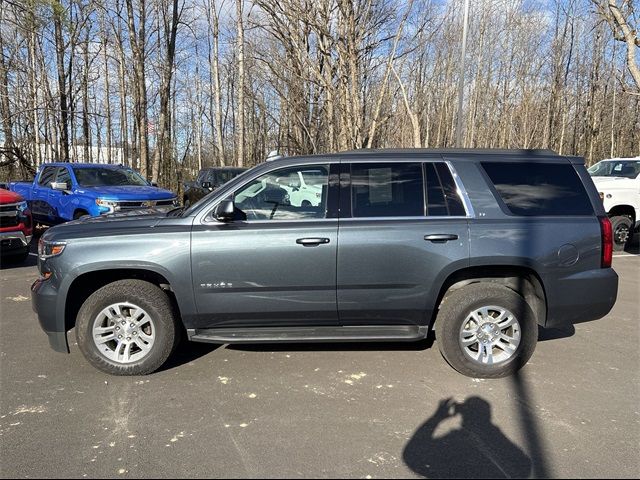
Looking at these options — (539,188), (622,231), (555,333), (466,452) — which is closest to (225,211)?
(466,452)

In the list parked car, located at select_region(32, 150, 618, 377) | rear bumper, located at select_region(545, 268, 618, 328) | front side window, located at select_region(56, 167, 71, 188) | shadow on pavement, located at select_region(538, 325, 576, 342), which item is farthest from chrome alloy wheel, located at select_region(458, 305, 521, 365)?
front side window, located at select_region(56, 167, 71, 188)

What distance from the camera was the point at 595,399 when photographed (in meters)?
3.65

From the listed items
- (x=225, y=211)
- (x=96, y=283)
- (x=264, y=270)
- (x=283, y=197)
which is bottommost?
(x=96, y=283)

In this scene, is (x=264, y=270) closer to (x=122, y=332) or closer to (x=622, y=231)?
(x=122, y=332)

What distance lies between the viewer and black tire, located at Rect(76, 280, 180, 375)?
3.90 m

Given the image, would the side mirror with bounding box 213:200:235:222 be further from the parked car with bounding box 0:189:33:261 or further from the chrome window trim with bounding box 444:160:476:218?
the parked car with bounding box 0:189:33:261

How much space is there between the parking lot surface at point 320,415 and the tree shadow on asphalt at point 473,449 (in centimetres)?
1

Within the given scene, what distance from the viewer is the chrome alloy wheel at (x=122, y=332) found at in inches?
155

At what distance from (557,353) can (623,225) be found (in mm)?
7434

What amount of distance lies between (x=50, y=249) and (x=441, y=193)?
11.0 ft

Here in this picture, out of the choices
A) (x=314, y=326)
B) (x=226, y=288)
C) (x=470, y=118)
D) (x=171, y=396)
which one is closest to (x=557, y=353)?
(x=314, y=326)

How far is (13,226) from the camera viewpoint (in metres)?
7.79

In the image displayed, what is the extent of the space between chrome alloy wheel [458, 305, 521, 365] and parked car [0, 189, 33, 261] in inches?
289

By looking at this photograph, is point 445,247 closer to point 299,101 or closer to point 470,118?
point 299,101
